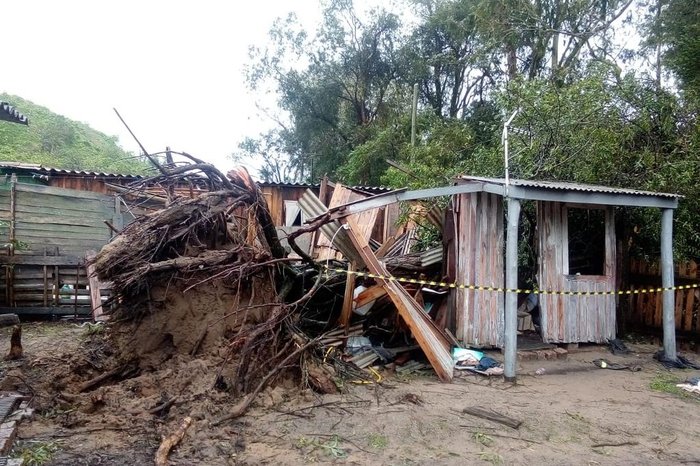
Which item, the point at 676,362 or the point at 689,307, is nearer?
the point at 676,362

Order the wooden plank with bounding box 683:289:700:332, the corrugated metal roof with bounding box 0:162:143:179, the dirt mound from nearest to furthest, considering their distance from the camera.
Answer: the dirt mound
the wooden plank with bounding box 683:289:700:332
the corrugated metal roof with bounding box 0:162:143:179

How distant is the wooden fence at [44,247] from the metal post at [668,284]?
33.4ft

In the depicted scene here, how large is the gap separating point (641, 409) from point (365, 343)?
3.50m

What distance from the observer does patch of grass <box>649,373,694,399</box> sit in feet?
21.5

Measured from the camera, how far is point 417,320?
22.6 ft

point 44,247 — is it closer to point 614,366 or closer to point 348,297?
point 348,297

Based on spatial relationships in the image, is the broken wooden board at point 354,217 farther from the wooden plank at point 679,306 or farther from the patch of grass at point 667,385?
the patch of grass at point 667,385

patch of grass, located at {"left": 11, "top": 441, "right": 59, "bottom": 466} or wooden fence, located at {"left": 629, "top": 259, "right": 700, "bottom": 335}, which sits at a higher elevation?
wooden fence, located at {"left": 629, "top": 259, "right": 700, "bottom": 335}

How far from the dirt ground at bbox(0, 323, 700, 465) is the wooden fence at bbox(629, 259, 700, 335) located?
308 cm

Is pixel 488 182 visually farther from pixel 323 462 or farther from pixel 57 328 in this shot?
pixel 57 328

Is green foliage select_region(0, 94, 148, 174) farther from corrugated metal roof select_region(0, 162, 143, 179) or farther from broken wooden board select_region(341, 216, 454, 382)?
broken wooden board select_region(341, 216, 454, 382)

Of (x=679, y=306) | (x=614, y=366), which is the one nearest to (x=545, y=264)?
(x=614, y=366)

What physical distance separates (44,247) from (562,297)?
967 centimetres

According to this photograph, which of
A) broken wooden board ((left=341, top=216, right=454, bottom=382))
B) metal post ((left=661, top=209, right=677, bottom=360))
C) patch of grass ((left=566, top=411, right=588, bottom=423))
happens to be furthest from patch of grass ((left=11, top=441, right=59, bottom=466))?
metal post ((left=661, top=209, right=677, bottom=360))
